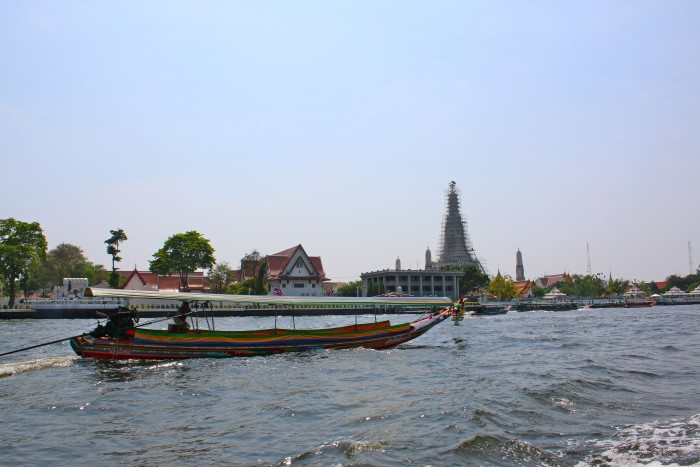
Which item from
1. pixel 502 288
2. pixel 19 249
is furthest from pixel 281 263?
pixel 502 288

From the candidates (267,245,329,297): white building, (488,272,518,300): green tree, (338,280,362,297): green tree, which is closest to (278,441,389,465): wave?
(267,245,329,297): white building

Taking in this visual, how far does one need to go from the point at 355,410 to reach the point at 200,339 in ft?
34.2

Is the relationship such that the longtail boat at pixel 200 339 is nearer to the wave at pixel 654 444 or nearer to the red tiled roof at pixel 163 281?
the wave at pixel 654 444

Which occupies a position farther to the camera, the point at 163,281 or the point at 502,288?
the point at 502,288

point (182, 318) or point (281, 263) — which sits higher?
point (281, 263)

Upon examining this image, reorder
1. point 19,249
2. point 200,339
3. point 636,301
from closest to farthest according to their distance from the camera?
1. point 200,339
2. point 19,249
3. point 636,301

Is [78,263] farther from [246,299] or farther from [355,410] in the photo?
[355,410]

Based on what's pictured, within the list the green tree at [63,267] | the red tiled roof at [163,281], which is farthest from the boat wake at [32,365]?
the green tree at [63,267]

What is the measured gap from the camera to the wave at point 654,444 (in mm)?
8359

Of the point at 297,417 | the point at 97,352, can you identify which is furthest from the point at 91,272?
the point at 297,417

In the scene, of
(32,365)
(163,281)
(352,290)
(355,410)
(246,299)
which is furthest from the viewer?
(352,290)

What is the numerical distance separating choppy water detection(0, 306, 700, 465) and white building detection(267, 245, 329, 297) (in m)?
64.5

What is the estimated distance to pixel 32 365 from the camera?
19.5m

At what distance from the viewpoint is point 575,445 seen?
9.09 meters
